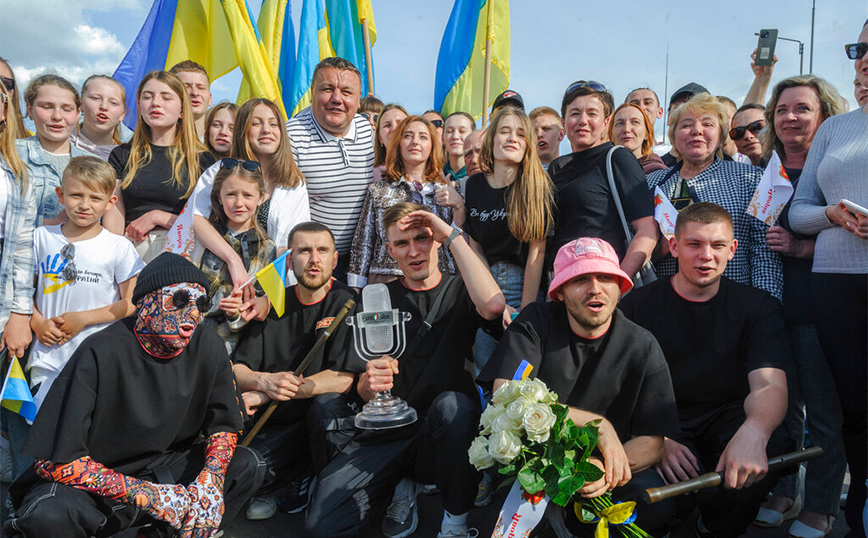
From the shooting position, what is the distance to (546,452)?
2.96m

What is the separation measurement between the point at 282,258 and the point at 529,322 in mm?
1724

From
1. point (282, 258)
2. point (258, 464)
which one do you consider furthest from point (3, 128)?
point (258, 464)

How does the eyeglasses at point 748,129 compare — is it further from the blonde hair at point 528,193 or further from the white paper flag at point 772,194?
the blonde hair at point 528,193

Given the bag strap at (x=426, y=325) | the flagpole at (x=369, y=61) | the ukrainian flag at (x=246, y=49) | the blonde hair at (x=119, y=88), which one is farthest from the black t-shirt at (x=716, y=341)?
the flagpole at (x=369, y=61)

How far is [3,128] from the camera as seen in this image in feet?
15.0

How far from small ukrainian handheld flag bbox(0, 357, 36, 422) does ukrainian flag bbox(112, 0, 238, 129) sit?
20.4ft

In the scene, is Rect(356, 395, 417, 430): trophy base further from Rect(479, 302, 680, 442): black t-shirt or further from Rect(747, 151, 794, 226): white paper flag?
Rect(747, 151, 794, 226): white paper flag

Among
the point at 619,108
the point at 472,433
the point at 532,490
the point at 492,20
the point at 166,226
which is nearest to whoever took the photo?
the point at 532,490

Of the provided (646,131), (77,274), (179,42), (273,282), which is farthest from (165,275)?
(179,42)

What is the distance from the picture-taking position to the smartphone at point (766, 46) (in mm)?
6488

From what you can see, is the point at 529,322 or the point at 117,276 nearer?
the point at 529,322

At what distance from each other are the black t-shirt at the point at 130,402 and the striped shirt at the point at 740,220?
3.20 m

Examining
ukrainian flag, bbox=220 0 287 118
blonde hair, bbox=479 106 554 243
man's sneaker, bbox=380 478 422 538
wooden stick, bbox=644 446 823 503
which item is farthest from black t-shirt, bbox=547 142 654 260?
ukrainian flag, bbox=220 0 287 118

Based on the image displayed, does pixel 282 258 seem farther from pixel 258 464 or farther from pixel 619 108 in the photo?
pixel 619 108
